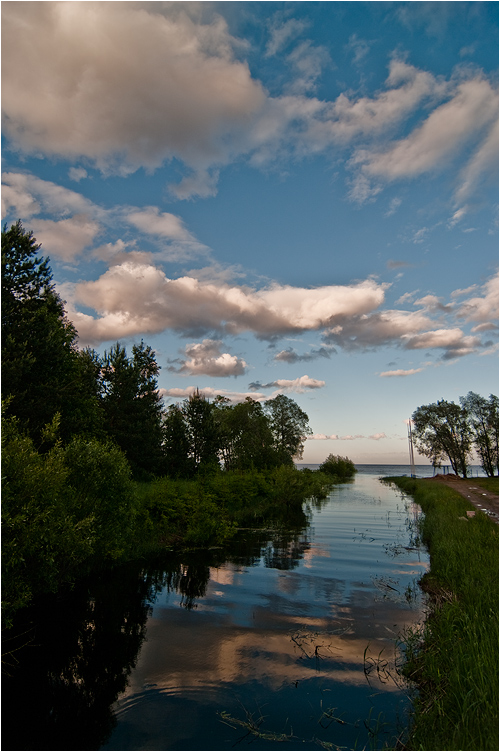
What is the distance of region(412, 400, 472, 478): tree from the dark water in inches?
2555

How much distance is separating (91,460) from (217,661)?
827 cm

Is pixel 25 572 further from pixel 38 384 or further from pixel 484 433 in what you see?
pixel 484 433

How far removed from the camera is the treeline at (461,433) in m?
74.5

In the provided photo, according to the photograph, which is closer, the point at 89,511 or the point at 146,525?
the point at 89,511

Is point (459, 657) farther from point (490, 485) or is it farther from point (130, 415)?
point (490, 485)

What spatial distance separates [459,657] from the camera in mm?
7438

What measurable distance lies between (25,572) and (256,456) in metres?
51.3

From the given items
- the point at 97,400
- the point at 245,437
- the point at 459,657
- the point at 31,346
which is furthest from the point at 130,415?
Result: the point at 459,657

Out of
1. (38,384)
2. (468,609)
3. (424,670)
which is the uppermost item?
(38,384)

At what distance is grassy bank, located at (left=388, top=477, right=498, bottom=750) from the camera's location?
18.9 ft

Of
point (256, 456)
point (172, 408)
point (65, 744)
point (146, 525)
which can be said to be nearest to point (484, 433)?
point (256, 456)

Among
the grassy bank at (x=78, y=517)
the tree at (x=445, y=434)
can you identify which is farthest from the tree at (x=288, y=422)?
the grassy bank at (x=78, y=517)

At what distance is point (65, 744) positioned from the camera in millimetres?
7367

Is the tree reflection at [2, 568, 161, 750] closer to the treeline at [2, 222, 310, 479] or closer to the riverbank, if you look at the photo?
the riverbank
